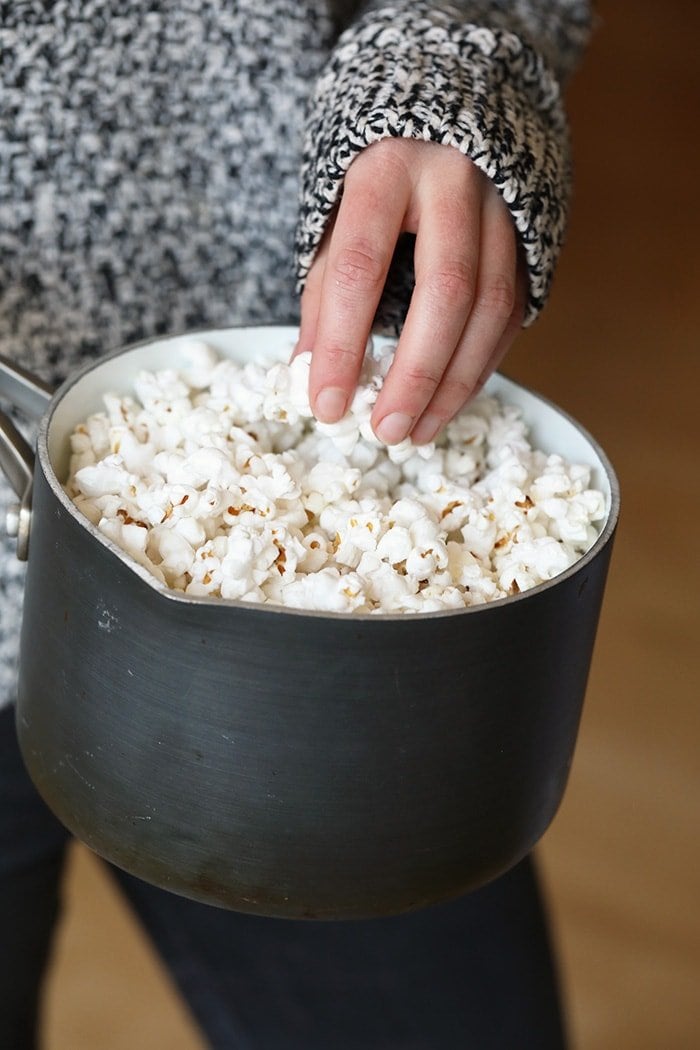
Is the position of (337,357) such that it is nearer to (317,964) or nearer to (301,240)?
(301,240)

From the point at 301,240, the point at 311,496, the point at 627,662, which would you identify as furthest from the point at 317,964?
the point at 627,662

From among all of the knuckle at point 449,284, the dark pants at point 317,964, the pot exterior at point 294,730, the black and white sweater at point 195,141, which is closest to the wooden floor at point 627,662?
the dark pants at point 317,964

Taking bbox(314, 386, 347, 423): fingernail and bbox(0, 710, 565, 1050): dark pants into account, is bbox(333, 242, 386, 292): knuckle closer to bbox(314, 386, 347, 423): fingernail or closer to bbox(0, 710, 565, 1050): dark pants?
bbox(314, 386, 347, 423): fingernail

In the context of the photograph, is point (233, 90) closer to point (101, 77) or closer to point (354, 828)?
point (101, 77)

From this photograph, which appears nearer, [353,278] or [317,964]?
[353,278]

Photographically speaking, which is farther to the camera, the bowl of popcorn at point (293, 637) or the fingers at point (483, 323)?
the fingers at point (483, 323)

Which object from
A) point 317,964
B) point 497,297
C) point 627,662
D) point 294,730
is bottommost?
point 627,662

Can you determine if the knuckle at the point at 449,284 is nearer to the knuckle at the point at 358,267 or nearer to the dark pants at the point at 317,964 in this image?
the knuckle at the point at 358,267
